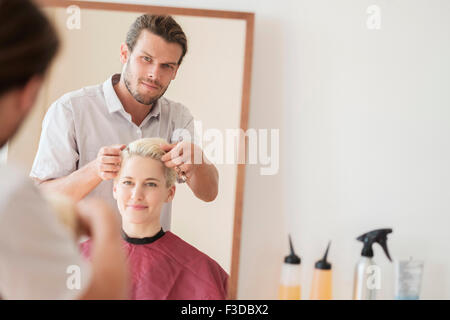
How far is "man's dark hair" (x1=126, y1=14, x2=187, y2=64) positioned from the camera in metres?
1.34

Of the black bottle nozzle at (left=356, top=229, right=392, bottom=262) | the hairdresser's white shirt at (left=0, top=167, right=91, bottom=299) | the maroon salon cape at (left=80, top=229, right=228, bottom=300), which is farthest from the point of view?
the black bottle nozzle at (left=356, top=229, right=392, bottom=262)

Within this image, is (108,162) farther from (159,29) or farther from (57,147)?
(159,29)

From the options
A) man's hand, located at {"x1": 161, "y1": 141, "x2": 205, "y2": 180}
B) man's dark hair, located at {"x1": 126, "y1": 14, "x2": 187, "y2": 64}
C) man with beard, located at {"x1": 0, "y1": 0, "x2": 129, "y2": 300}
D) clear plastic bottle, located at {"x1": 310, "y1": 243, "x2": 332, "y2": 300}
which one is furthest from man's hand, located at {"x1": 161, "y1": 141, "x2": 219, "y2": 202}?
man with beard, located at {"x1": 0, "y1": 0, "x2": 129, "y2": 300}

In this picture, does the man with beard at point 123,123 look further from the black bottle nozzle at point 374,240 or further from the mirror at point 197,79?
the black bottle nozzle at point 374,240

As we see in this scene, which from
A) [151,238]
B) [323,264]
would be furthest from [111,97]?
[323,264]

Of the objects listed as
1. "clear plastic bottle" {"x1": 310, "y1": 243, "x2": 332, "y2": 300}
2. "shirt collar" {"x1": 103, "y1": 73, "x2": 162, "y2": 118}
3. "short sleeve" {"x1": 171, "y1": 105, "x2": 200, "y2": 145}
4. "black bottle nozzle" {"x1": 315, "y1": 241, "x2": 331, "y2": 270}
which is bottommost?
"clear plastic bottle" {"x1": 310, "y1": 243, "x2": 332, "y2": 300}

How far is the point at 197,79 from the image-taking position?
1369 mm

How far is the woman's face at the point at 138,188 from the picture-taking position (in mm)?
1279

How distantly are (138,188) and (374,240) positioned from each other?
2.17ft

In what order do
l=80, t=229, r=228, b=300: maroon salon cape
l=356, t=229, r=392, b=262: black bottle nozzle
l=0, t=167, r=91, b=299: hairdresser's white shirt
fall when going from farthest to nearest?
l=356, t=229, r=392, b=262: black bottle nozzle < l=80, t=229, r=228, b=300: maroon salon cape < l=0, t=167, r=91, b=299: hairdresser's white shirt

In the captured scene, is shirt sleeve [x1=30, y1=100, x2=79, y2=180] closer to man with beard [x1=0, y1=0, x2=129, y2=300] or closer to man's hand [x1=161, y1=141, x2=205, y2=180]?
man's hand [x1=161, y1=141, x2=205, y2=180]

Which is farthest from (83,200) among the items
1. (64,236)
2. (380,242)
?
(380,242)

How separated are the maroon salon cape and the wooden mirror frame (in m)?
0.05

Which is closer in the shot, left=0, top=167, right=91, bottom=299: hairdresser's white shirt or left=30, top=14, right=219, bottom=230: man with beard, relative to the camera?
left=0, top=167, right=91, bottom=299: hairdresser's white shirt
